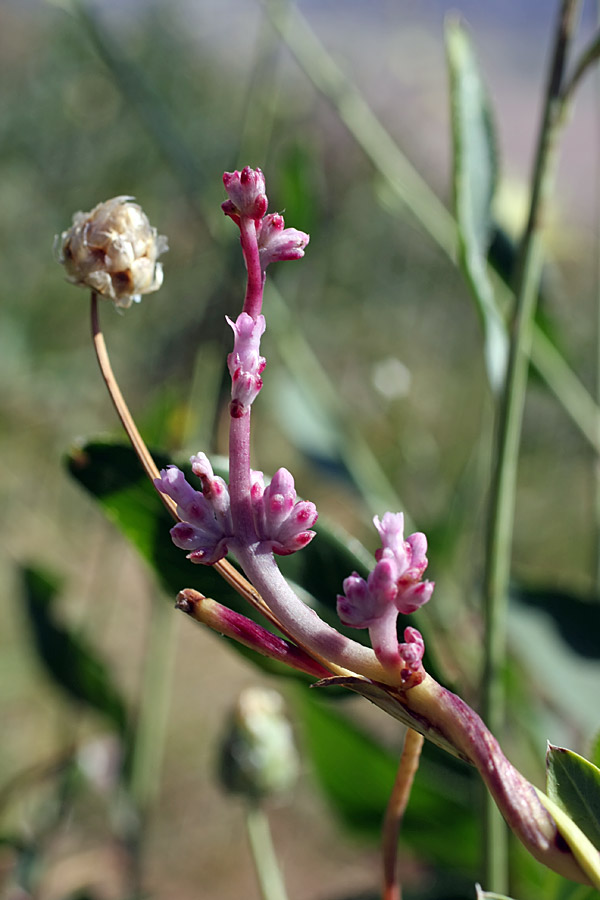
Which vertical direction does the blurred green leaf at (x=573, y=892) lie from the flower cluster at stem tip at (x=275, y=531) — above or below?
below

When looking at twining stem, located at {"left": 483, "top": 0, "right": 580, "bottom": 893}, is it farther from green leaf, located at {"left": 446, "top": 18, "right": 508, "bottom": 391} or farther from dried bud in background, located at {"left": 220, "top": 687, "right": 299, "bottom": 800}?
dried bud in background, located at {"left": 220, "top": 687, "right": 299, "bottom": 800}

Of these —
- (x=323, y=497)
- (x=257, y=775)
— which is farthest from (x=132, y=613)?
(x=257, y=775)

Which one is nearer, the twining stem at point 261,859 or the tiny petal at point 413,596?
the tiny petal at point 413,596

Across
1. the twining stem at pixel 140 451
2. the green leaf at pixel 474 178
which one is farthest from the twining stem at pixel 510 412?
the twining stem at pixel 140 451

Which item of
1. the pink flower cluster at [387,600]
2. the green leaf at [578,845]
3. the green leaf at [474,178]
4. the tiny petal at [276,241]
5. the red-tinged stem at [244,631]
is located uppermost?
the green leaf at [474,178]

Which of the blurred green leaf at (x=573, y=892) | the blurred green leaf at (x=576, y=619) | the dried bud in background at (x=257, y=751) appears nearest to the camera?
the blurred green leaf at (x=573, y=892)

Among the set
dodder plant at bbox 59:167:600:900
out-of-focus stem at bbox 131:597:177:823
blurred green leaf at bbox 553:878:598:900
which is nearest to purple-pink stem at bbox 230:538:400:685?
dodder plant at bbox 59:167:600:900

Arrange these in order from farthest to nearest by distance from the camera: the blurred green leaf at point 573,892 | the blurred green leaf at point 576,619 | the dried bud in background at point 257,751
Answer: the dried bud in background at point 257,751, the blurred green leaf at point 576,619, the blurred green leaf at point 573,892

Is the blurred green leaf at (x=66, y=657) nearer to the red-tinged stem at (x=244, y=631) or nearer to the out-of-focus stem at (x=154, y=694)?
the out-of-focus stem at (x=154, y=694)

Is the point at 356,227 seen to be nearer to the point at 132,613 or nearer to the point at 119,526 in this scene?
the point at 132,613

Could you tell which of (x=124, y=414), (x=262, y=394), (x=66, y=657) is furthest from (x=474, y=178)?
(x=262, y=394)

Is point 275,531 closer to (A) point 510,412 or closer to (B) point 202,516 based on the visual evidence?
(B) point 202,516
